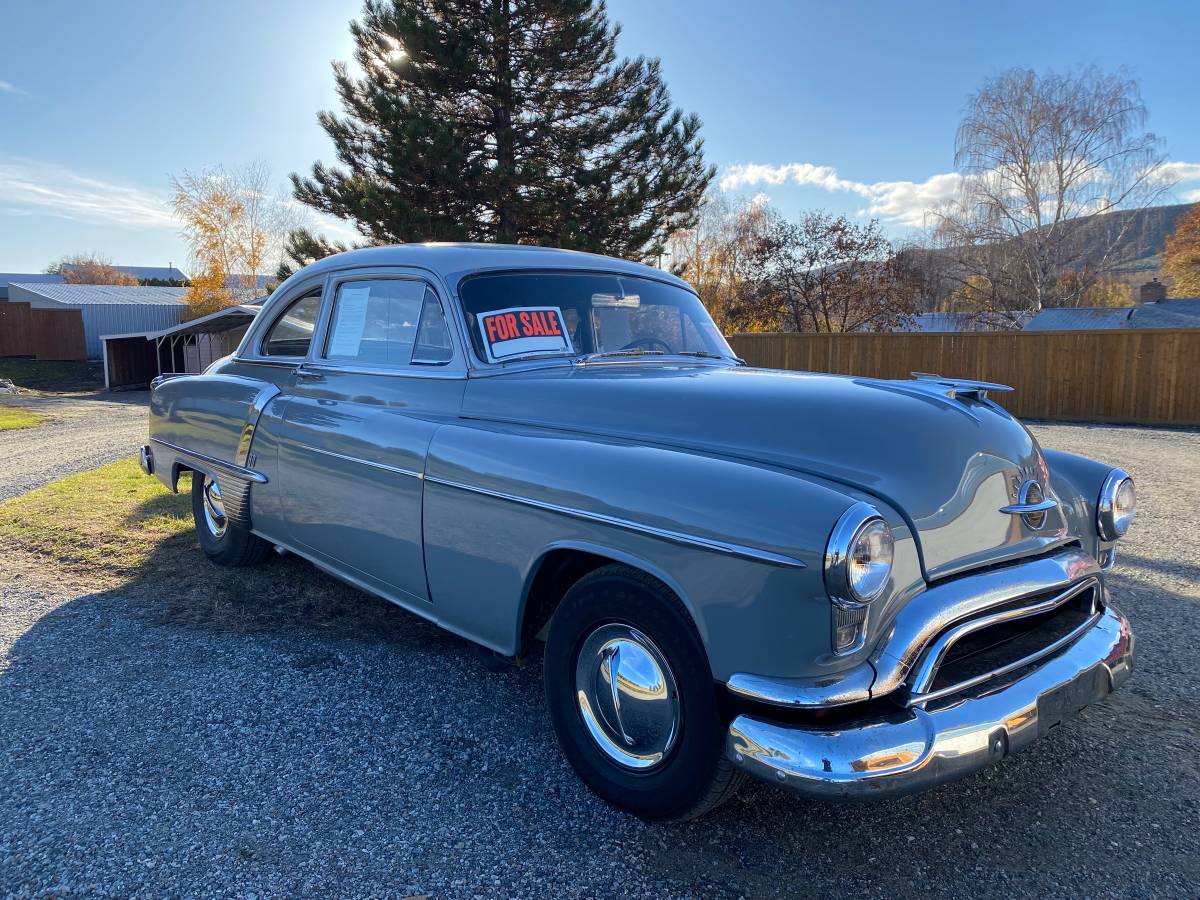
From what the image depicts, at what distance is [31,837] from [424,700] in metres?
1.31

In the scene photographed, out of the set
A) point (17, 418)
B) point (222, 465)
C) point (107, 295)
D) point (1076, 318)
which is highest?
point (107, 295)

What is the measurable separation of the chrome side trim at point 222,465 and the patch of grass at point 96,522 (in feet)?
2.64

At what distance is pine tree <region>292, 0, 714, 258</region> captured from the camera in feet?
49.4

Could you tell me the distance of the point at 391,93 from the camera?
15.4 m

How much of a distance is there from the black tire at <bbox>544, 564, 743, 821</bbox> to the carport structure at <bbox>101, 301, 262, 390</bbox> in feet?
86.8

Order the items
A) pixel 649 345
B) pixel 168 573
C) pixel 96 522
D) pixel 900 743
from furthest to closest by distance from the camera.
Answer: pixel 96 522
pixel 168 573
pixel 649 345
pixel 900 743

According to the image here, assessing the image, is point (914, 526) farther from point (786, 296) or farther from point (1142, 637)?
point (786, 296)

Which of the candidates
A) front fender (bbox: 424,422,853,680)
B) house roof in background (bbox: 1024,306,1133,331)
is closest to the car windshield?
front fender (bbox: 424,422,853,680)

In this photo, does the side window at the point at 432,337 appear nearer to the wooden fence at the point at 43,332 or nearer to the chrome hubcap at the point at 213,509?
the chrome hubcap at the point at 213,509

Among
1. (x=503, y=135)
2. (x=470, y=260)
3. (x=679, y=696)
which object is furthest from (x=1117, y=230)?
(x=679, y=696)

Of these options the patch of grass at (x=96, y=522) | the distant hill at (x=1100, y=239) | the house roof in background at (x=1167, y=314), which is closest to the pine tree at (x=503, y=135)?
the patch of grass at (x=96, y=522)

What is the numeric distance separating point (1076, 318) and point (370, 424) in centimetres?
3274

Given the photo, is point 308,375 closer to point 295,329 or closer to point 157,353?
point 295,329

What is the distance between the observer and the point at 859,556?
Result: 6.25 feet
